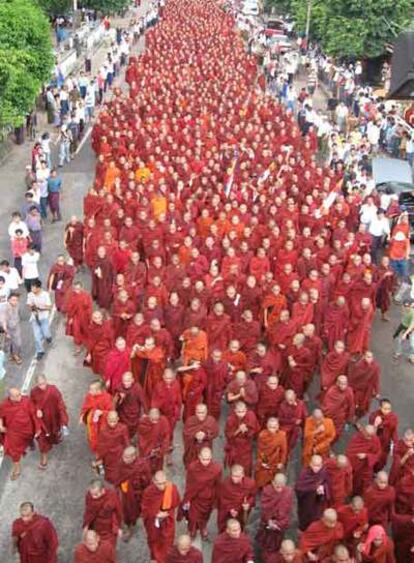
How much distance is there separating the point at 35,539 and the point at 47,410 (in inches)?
77.0

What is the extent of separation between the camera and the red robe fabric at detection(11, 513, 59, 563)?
273 inches

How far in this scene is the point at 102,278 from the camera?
480 inches

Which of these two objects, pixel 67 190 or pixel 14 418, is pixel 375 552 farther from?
pixel 67 190

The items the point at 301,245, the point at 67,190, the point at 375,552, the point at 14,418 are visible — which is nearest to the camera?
the point at 375,552

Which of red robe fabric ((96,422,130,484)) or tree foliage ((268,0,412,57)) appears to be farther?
tree foliage ((268,0,412,57))

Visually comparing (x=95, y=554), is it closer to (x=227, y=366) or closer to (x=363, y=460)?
(x=363, y=460)

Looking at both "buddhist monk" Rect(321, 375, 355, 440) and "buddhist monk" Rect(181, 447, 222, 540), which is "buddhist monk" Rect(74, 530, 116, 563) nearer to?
"buddhist monk" Rect(181, 447, 222, 540)

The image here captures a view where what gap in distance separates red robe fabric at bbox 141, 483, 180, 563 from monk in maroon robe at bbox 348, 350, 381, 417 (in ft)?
10.3

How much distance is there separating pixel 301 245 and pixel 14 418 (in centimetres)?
621

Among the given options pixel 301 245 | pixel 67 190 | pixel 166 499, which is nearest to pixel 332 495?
pixel 166 499

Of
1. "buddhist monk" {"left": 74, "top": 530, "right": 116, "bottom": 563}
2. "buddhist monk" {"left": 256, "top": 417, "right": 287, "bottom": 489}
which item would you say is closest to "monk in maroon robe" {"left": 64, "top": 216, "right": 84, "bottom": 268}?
"buddhist monk" {"left": 256, "top": 417, "right": 287, "bottom": 489}

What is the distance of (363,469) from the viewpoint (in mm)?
8266

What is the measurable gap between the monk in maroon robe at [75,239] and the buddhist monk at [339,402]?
586cm

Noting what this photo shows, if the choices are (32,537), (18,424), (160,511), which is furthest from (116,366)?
(32,537)
